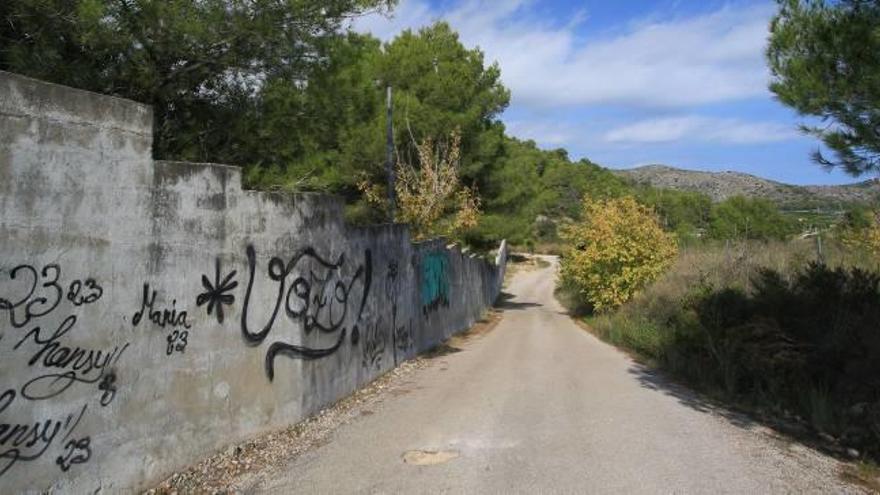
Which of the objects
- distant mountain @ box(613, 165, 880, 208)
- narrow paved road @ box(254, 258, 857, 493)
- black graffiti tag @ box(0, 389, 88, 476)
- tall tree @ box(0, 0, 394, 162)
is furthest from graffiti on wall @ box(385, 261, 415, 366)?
distant mountain @ box(613, 165, 880, 208)

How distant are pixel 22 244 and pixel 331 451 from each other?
3417 millimetres

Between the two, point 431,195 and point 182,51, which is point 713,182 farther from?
point 182,51

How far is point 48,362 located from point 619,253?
69.4ft

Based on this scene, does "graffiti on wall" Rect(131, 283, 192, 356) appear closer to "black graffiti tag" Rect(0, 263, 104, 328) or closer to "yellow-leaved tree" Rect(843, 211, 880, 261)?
"black graffiti tag" Rect(0, 263, 104, 328)

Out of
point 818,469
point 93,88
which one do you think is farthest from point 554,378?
point 93,88

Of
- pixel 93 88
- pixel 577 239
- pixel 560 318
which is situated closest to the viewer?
pixel 93 88

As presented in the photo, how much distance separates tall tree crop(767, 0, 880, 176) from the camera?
24.2 ft

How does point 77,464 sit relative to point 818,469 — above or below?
above

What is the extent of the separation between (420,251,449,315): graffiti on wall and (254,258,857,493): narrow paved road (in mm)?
3751

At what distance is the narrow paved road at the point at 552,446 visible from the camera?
5914mm

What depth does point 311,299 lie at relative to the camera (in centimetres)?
823

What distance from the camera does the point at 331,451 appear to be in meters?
6.96

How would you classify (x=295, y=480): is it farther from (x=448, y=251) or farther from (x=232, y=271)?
(x=448, y=251)

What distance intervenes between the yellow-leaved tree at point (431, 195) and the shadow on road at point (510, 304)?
391 inches
